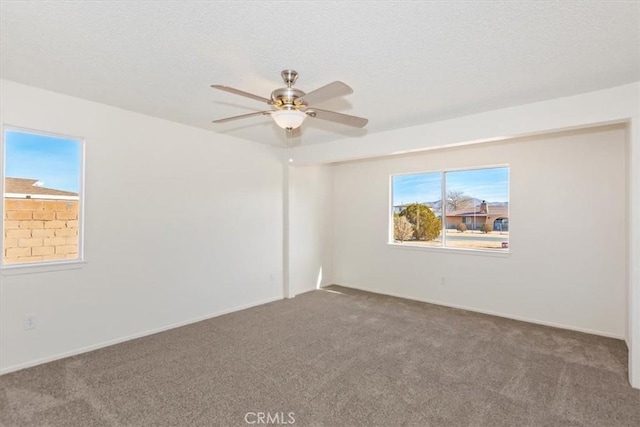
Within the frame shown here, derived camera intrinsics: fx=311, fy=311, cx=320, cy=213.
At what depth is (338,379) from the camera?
8.84 ft

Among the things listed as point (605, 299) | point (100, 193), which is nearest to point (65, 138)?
point (100, 193)

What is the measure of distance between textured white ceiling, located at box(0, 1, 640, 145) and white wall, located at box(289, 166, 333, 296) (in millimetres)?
2583

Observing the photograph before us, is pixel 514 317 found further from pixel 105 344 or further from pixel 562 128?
pixel 105 344

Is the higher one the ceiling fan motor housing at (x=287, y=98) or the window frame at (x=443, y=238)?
the ceiling fan motor housing at (x=287, y=98)

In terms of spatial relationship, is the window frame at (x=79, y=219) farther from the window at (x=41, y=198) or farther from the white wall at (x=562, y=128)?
the white wall at (x=562, y=128)

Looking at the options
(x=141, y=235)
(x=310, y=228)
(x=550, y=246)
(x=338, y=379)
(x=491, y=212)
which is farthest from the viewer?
(x=310, y=228)

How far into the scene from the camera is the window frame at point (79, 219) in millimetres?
2750

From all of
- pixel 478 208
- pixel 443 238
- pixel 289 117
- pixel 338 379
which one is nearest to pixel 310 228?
pixel 443 238

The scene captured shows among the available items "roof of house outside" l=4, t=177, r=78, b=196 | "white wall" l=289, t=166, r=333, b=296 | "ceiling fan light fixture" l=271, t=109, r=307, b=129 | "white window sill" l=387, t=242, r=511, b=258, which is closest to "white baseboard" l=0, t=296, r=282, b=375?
"white wall" l=289, t=166, r=333, b=296

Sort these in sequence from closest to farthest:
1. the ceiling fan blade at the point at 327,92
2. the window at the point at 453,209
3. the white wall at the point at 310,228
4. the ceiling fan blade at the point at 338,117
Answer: the ceiling fan blade at the point at 327,92, the ceiling fan blade at the point at 338,117, the window at the point at 453,209, the white wall at the point at 310,228


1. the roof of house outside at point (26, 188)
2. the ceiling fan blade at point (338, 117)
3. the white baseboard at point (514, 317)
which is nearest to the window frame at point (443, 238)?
the white baseboard at point (514, 317)

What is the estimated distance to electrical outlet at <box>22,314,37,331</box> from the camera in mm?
2830

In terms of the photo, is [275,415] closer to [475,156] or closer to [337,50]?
[337,50]

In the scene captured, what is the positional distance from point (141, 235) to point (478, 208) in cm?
464
